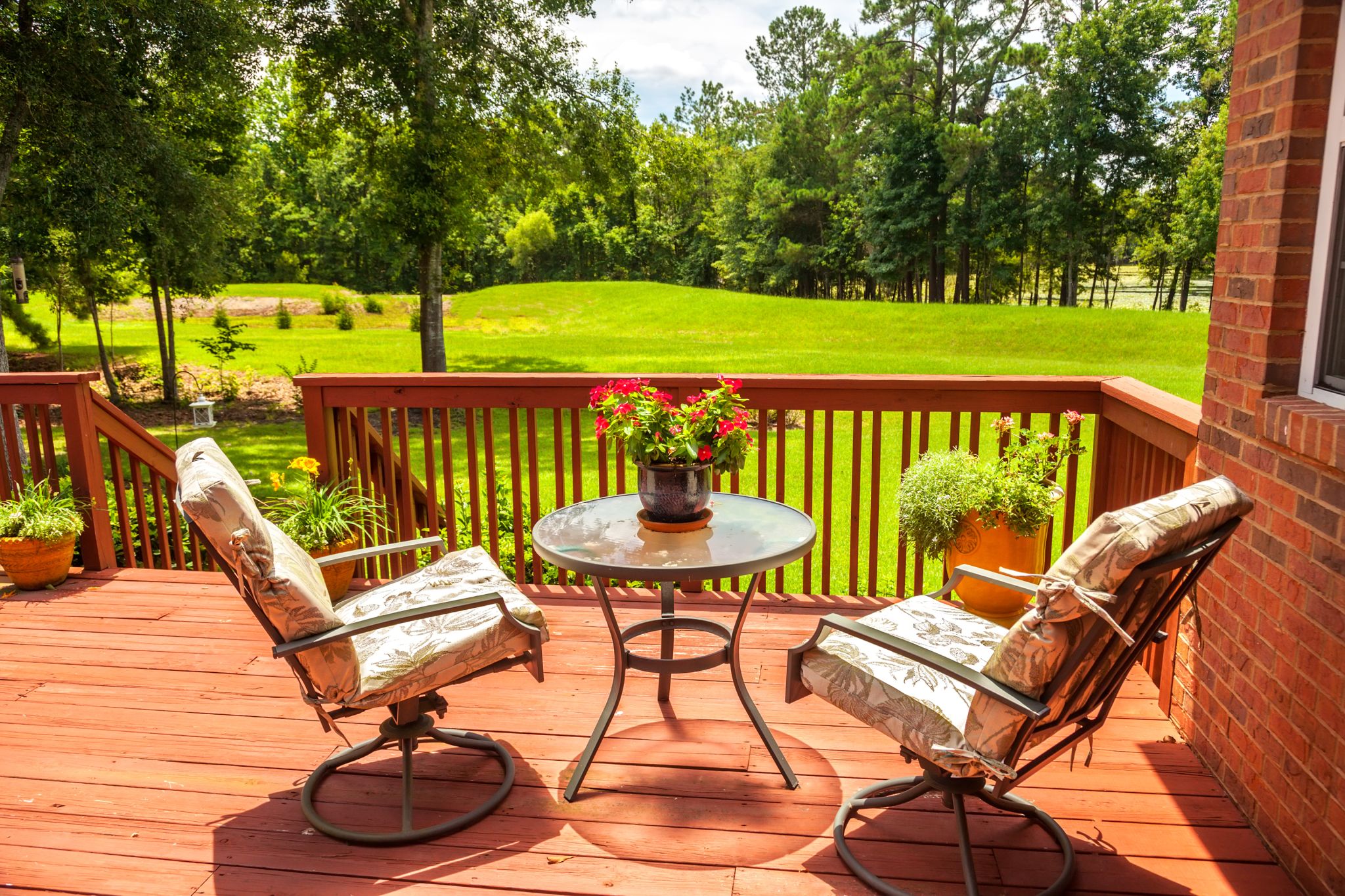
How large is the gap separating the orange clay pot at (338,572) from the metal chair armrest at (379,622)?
1.88 meters

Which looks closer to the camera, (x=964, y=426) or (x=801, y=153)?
(x=964, y=426)

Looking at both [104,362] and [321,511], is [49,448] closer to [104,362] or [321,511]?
[321,511]

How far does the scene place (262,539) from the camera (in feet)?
6.75

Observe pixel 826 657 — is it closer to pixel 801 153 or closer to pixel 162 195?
pixel 162 195

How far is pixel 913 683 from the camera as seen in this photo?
208 centimetres

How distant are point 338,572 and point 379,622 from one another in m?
2.02

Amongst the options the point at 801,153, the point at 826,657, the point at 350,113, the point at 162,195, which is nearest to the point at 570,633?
the point at 826,657

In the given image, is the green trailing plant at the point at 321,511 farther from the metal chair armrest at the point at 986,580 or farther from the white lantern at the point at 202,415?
the white lantern at the point at 202,415

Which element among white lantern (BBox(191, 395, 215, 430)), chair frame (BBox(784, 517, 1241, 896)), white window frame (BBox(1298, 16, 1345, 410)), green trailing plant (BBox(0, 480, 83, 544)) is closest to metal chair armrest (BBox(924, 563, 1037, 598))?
chair frame (BBox(784, 517, 1241, 896))

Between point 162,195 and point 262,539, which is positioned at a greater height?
point 162,195

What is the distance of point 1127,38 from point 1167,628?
2809 cm

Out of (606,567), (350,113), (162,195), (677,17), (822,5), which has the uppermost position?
(822,5)

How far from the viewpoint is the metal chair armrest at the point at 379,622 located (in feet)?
6.67

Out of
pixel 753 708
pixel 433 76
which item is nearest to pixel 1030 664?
pixel 753 708
